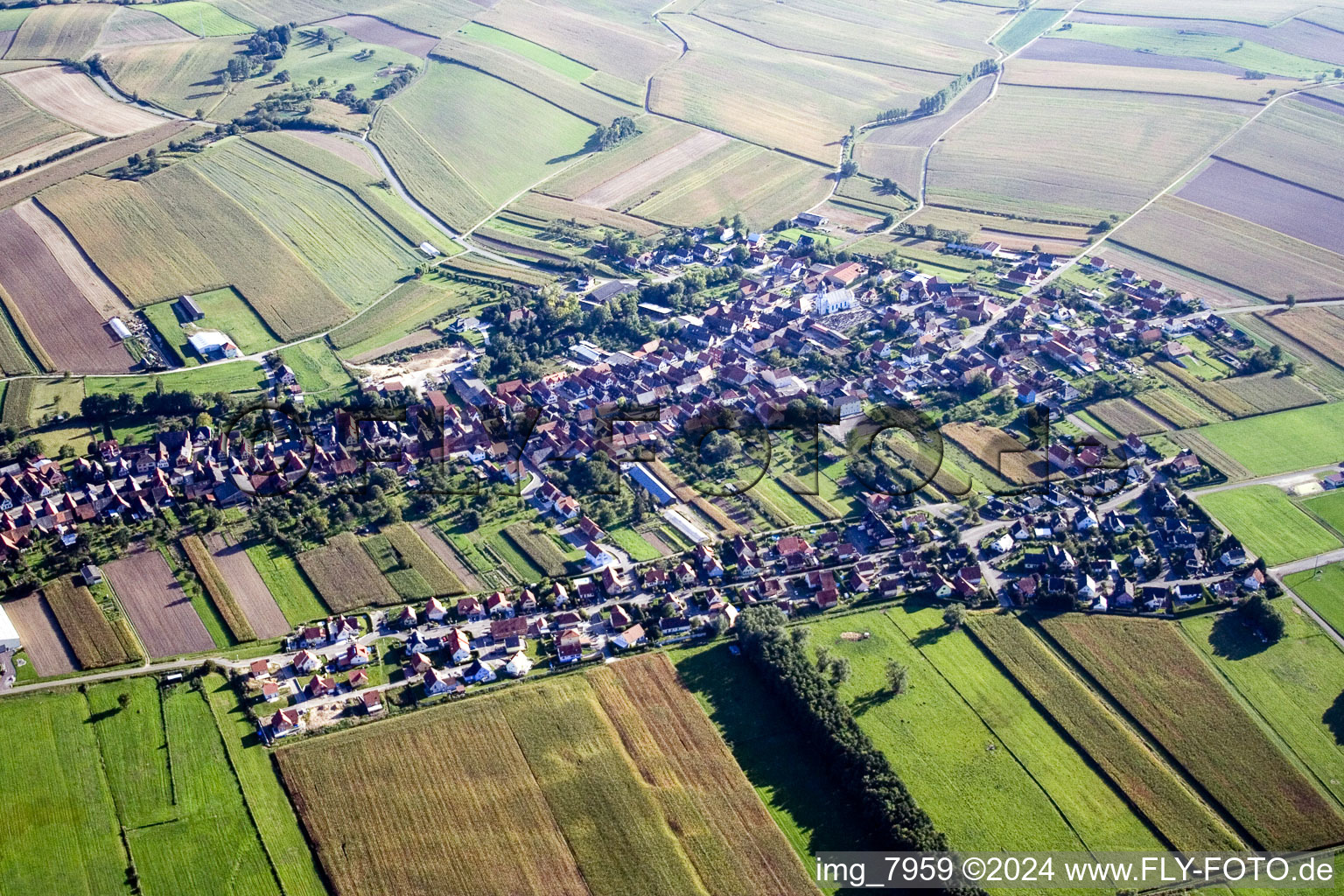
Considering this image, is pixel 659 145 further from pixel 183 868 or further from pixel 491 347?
pixel 183 868

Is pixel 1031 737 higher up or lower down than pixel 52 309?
higher up

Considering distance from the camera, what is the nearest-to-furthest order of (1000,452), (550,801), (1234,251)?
(550,801)
(1000,452)
(1234,251)

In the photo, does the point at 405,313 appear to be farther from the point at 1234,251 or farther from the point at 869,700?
the point at 1234,251

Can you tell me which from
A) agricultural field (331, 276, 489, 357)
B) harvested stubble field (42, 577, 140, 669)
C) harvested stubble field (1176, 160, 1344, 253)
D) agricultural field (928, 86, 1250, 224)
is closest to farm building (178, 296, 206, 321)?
agricultural field (331, 276, 489, 357)

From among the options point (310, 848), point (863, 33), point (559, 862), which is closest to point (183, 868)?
point (310, 848)

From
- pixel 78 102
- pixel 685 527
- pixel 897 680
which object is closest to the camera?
pixel 897 680

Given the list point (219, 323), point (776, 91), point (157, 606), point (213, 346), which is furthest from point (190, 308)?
point (776, 91)

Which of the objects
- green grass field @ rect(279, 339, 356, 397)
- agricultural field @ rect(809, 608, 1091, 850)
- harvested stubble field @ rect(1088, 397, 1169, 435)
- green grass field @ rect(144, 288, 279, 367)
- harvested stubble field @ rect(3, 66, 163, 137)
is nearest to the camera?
agricultural field @ rect(809, 608, 1091, 850)

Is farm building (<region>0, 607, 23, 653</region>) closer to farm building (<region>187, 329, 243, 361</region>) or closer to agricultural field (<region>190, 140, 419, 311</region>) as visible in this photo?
farm building (<region>187, 329, 243, 361</region>)
